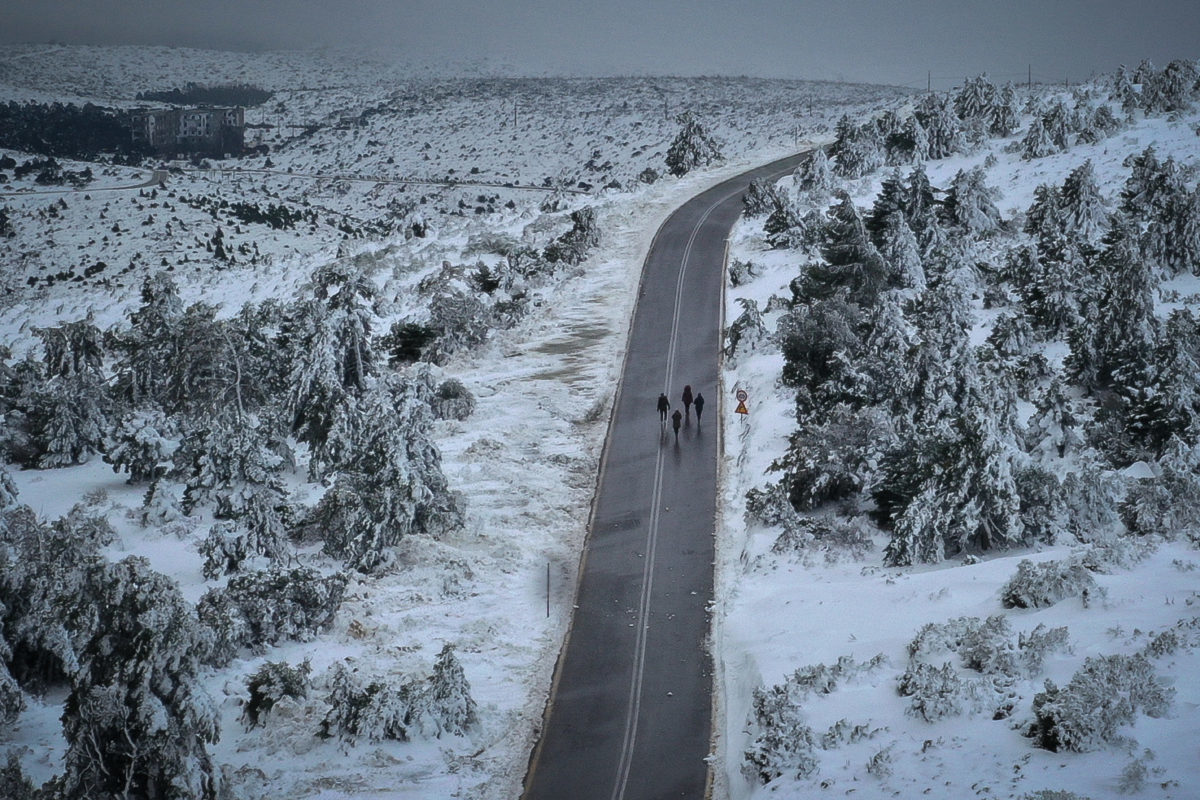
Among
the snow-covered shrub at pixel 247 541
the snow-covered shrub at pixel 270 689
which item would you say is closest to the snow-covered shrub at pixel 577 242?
the snow-covered shrub at pixel 247 541

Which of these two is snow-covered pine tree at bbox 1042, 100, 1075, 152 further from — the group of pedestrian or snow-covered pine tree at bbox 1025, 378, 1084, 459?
snow-covered pine tree at bbox 1025, 378, 1084, 459

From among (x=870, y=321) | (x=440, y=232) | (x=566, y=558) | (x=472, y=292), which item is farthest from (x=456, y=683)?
(x=440, y=232)

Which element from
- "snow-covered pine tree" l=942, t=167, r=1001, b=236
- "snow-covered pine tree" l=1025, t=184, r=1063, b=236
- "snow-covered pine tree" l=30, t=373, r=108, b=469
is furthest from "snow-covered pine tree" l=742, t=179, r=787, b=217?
"snow-covered pine tree" l=30, t=373, r=108, b=469

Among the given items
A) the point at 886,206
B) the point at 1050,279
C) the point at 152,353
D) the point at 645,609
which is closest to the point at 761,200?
the point at 886,206

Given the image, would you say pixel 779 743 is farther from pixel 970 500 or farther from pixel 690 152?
pixel 690 152

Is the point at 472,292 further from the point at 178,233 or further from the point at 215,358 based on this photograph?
the point at 178,233

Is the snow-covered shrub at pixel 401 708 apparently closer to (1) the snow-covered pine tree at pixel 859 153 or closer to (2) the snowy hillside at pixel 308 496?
(2) the snowy hillside at pixel 308 496
